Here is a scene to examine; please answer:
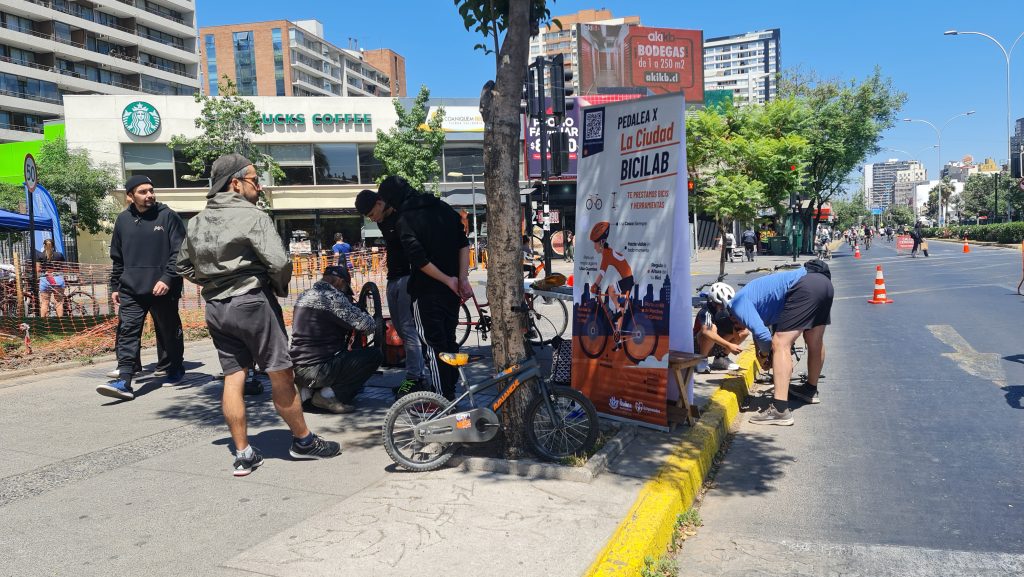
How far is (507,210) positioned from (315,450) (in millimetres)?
1949

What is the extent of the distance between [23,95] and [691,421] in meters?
66.8

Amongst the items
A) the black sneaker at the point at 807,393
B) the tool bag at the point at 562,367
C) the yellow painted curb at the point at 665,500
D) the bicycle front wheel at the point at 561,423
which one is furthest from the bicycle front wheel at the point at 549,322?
the bicycle front wheel at the point at 561,423

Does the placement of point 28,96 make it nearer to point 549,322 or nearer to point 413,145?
point 413,145

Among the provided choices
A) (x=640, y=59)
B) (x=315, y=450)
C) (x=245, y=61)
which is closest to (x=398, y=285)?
(x=315, y=450)

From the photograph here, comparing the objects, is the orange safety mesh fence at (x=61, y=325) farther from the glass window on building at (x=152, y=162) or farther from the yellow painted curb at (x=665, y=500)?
the glass window on building at (x=152, y=162)

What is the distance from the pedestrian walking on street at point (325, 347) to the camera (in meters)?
5.68

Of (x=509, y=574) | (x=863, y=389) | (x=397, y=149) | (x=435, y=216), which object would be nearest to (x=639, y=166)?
(x=435, y=216)

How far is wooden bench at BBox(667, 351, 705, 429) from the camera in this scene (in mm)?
4922

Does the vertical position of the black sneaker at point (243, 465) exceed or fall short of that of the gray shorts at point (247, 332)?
it falls short

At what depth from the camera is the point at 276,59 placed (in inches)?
3866

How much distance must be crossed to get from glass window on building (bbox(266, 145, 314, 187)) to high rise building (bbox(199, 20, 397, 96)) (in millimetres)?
65859

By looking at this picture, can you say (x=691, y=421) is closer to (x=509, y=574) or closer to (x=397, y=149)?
(x=509, y=574)

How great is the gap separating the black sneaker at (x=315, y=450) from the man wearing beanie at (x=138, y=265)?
264 centimetres

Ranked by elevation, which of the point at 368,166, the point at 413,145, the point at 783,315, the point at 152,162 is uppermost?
the point at 413,145
